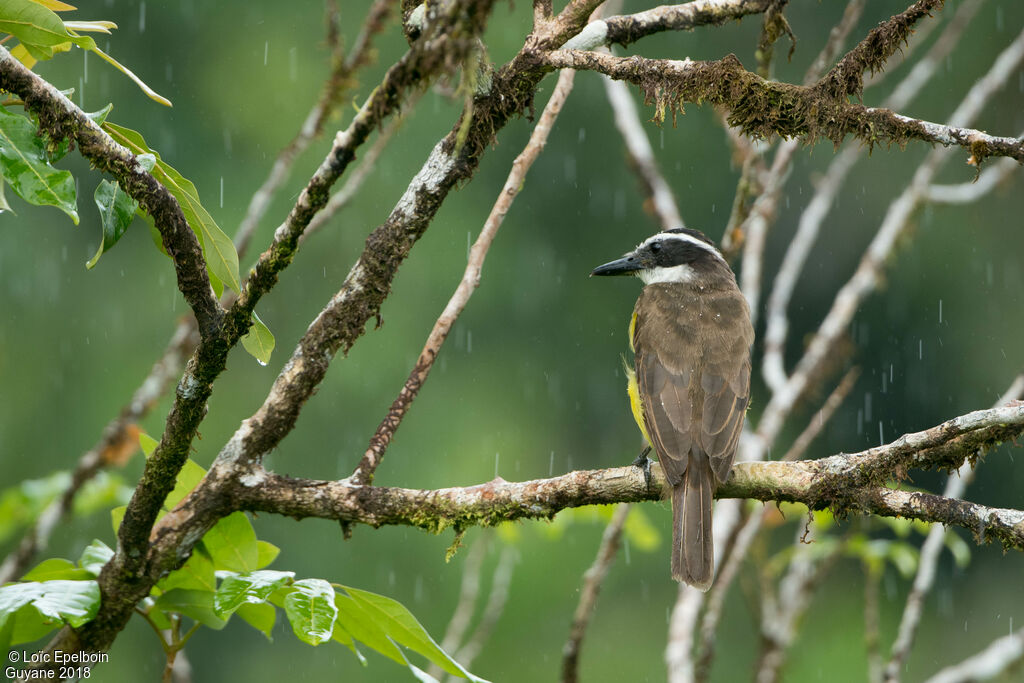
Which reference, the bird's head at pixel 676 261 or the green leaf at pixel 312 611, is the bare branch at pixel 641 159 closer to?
the bird's head at pixel 676 261

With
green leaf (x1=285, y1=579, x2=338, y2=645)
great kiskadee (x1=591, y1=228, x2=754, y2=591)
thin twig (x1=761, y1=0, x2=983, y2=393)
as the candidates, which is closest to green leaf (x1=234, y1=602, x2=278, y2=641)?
green leaf (x1=285, y1=579, x2=338, y2=645)

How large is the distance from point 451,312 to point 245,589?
1.03 metres

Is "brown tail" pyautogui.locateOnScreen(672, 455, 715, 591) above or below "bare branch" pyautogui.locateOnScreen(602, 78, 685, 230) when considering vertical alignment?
below

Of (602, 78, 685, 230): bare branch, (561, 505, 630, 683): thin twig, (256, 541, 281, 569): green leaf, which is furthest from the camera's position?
(602, 78, 685, 230): bare branch

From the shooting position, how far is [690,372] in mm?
4172

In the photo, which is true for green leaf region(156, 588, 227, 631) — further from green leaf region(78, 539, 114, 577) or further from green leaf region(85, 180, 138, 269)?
green leaf region(85, 180, 138, 269)

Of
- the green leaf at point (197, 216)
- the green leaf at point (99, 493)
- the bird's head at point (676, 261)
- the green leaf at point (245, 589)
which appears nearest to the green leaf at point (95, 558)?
the green leaf at point (245, 589)

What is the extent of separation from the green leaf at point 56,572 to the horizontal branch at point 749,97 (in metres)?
1.49

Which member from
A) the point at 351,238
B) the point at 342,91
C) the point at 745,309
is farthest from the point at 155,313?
the point at 342,91

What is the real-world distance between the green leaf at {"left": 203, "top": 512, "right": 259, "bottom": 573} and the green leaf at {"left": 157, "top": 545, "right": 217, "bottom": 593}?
0.05 ft

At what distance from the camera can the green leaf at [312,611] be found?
198cm

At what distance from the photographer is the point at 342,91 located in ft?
5.29

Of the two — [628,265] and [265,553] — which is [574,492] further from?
[628,265]

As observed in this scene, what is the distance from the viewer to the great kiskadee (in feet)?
11.8
